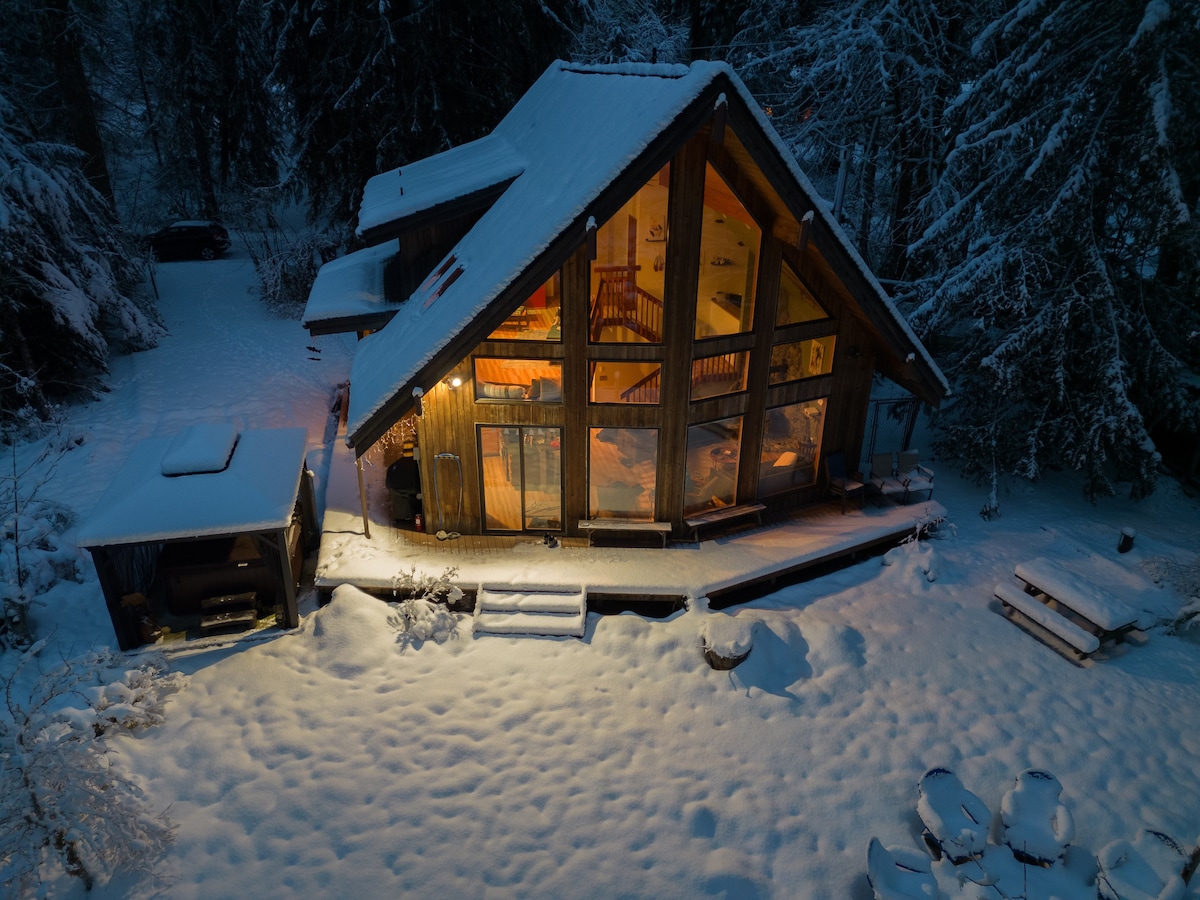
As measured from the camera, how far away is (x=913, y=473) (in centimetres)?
1409

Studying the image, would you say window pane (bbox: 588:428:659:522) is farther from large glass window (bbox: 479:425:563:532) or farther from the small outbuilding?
the small outbuilding

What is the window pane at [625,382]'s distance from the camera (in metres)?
11.4

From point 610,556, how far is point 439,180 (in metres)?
8.83

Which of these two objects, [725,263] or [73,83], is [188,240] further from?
[725,263]

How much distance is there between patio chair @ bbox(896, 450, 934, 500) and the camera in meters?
13.8

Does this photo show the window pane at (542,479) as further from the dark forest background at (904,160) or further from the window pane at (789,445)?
the dark forest background at (904,160)

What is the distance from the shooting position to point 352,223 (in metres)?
23.3

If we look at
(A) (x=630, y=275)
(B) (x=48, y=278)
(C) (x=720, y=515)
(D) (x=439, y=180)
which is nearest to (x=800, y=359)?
(C) (x=720, y=515)

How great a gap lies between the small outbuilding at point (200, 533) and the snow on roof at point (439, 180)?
470 cm

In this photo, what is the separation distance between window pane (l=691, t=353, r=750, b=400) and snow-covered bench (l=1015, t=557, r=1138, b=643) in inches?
217

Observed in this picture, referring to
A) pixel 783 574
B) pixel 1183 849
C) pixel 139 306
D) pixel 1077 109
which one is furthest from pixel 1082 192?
pixel 139 306

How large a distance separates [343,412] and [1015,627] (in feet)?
48.1

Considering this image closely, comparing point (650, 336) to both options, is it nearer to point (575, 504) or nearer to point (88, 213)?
point (575, 504)

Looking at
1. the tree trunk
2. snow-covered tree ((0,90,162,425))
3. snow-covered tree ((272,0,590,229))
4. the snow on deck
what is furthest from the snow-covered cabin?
the tree trunk
